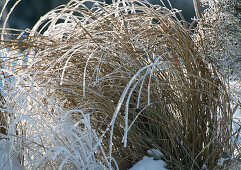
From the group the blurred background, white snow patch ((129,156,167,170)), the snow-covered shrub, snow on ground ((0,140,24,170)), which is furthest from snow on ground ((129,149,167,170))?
the blurred background

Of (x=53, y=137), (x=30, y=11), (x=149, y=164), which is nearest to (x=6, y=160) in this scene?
(x=53, y=137)

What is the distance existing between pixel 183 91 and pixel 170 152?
0.66ft

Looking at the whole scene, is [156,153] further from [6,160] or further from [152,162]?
[6,160]

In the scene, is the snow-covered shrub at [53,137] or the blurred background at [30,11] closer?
the snow-covered shrub at [53,137]

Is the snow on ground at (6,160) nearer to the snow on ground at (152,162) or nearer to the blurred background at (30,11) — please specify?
the snow on ground at (152,162)

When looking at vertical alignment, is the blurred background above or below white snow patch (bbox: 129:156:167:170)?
above

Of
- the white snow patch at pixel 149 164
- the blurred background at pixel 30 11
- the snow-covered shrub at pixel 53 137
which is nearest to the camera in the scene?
the snow-covered shrub at pixel 53 137

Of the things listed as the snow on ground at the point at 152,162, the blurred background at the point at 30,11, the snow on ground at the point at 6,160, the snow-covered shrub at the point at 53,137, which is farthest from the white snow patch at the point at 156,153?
the blurred background at the point at 30,11

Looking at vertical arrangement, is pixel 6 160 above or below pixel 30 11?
below

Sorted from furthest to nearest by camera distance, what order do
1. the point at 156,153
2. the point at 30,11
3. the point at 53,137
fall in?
the point at 30,11 → the point at 156,153 → the point at 53,137

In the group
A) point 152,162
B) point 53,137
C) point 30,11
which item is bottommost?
point 152,162

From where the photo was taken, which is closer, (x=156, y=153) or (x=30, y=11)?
(x=156, y=153)

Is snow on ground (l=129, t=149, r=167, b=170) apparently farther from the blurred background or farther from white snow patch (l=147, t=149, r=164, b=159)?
the blurred background

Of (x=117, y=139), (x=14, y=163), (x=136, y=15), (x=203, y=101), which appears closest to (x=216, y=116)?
(x=203, y=101)
